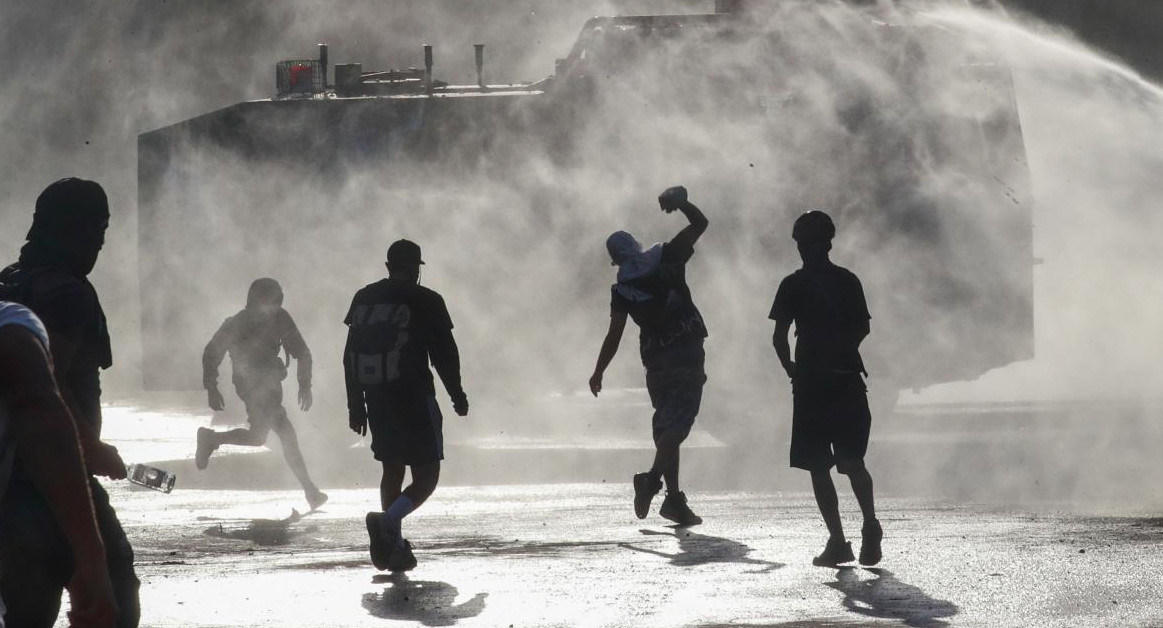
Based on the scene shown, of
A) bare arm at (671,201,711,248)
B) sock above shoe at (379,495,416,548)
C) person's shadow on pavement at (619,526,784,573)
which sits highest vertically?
bare arm at (671,201,711,248)

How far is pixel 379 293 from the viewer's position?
8836mm

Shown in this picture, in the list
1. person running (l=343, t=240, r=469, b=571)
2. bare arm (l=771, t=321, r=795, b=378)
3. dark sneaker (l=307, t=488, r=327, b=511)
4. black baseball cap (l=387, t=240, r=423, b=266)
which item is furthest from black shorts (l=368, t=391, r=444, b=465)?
dark sneaker (l=307, t=488, r=327, b=511)

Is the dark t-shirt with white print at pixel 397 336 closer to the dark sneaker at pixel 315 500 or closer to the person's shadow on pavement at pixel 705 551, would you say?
the person's shadow on pavement at pixel 705 551

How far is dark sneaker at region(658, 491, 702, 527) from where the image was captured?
33.8 feet

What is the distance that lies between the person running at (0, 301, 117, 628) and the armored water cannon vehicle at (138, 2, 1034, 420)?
15.9 m

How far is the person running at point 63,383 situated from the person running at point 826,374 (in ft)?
13.9

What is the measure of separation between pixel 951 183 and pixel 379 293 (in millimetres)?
11519

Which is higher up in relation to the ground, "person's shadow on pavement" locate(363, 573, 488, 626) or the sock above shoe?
the sock above shoe

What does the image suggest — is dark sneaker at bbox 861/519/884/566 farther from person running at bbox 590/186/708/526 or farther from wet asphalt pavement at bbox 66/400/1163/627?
person running at bbox 590/186/708/526

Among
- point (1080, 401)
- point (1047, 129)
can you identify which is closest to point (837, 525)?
point (1047, 129)

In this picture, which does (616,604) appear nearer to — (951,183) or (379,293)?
(379,293)

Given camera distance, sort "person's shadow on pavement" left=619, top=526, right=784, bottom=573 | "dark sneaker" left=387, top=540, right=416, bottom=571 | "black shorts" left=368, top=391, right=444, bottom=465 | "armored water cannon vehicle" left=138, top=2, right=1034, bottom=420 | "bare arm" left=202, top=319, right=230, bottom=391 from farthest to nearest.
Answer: "armored water cannon vehicle" left=138, top=2, right=1034, bottom=420, "bare arm" left=202, top=319, right=230, bottom=391, "black shorts" left=368, top=391, right=444, bottom=465, "person's shadow on pavement" left=619, top=526, right=784, bottom=573, "dark sneaker" left=387, top=540, right=416, bottom=571

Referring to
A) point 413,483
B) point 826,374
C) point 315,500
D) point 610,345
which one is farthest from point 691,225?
point 315,500

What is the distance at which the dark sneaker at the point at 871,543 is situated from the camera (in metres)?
8.19
